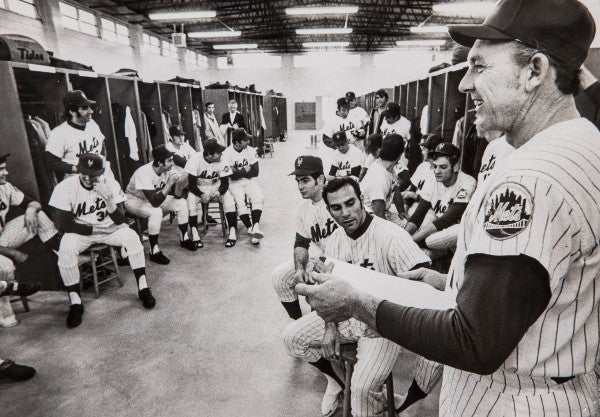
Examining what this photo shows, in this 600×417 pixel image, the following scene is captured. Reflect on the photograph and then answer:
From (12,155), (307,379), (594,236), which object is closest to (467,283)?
(594,236)

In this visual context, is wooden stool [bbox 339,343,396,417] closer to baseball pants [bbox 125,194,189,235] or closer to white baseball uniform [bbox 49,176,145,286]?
white baseball uniform [bbox 49,176,145,286]

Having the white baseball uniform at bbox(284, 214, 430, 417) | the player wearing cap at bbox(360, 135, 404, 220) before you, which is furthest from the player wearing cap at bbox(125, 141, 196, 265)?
the white baseball uniform at bbox(284, 214, 430, 417)

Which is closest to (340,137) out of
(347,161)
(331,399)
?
(347,161)

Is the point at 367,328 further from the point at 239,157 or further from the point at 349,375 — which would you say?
the point at 239,157

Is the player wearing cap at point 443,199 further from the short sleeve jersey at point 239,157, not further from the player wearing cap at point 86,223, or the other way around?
the short sleeve jersey at point 239,157

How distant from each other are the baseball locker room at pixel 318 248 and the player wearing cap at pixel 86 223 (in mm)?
20

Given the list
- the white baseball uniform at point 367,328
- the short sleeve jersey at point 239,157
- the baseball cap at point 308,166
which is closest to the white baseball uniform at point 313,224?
the baseball cap at point 308,166

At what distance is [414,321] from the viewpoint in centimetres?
72

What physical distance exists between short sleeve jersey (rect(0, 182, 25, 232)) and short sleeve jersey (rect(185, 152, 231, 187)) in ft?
7.93

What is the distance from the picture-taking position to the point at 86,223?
378 cm

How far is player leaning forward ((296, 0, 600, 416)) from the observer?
625mm

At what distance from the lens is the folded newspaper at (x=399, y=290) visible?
959mm

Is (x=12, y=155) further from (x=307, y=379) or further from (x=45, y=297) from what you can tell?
(x=307, y=379)

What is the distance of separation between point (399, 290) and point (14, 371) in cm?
299
